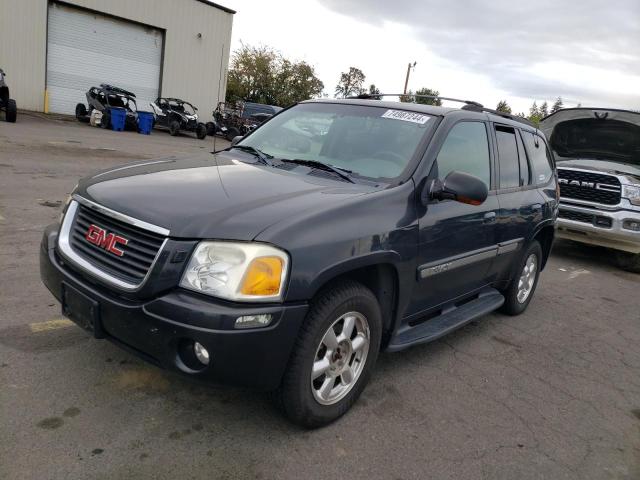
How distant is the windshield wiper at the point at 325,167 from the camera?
329 cm

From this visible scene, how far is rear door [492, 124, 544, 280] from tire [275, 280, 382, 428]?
5.56 feet

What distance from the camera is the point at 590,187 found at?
770 centimetres

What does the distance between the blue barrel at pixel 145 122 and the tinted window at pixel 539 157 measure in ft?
58.1

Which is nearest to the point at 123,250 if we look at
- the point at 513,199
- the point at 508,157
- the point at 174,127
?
the point at 513,199

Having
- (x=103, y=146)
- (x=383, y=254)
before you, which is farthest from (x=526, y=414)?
(x=103, y=146)

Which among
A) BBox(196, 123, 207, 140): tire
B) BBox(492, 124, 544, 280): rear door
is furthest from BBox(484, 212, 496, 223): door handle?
BBox(196, 123, 207, 140): tire

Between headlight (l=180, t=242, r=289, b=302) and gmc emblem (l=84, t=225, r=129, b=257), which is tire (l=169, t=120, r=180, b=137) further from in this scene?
headlight (l=180, t=242, r=289, b=302)

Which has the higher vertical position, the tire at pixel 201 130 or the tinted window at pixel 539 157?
the tinted window at pixel 539 157

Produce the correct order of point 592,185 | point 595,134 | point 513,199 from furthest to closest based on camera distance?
point 595,134 → point 592,185 → point 513,199

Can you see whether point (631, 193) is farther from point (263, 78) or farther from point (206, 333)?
point (263, 78)

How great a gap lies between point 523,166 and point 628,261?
14.5 ft

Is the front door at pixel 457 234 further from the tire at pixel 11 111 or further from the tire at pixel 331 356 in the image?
the tire at pixel 11 111

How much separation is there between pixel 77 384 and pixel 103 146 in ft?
42.1

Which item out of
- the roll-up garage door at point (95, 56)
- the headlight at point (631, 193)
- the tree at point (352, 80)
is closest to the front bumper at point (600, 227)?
the headlight at point (631, 193)
